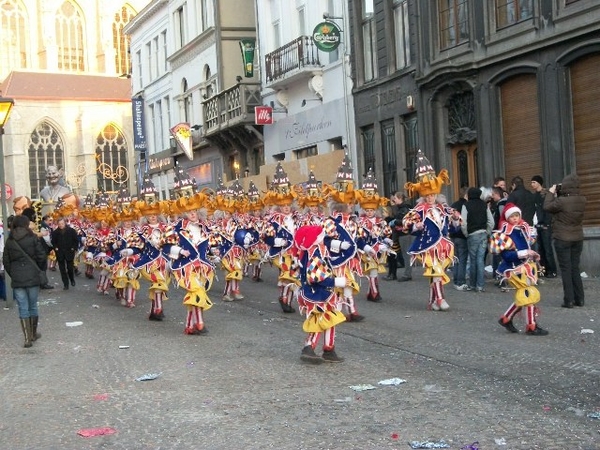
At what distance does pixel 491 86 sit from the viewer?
909 inches

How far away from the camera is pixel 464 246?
17.7 m

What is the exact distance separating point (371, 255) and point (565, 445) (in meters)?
8.62

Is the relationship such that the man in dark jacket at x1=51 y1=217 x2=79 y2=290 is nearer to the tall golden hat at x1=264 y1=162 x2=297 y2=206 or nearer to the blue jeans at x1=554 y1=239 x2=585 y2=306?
the tall golden hat at x1=264 y1=162 x2=297 y2=206

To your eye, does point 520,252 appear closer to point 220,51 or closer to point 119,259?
point 119,259

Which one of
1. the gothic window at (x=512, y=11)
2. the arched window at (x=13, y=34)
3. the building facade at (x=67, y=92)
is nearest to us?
the gothic window at (x=512, y=11)

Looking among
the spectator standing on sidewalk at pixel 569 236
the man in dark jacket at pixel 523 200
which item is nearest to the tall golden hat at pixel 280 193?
the man in dark jacket at pixel 523 200

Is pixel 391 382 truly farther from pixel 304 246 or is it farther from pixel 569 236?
pixel 569 236

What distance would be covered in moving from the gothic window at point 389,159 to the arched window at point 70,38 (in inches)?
2376

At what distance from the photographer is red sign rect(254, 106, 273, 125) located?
36.2 m

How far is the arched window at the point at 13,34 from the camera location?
82.2 meters

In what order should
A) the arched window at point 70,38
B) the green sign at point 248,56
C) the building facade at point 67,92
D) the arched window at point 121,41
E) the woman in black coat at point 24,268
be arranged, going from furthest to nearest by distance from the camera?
the arched window at point 121,41 < the arched window at point 70,38 < the building facade at point 67,92 < the green sign at point 248,56 < the woman in black coat at point 24,268

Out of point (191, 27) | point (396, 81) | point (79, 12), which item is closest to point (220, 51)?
point (191, 27)

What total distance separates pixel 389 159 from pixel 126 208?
479 inches

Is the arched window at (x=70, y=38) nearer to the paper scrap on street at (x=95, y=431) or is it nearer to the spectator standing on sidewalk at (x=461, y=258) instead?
the spectator standing on sidewalk at (x=461, y=258)
